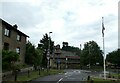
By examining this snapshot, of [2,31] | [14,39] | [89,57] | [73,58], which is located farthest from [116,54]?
[2,31]

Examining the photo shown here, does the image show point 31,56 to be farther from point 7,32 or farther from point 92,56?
A: point 92,56

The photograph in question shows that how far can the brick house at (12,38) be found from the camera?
47125 millimetres

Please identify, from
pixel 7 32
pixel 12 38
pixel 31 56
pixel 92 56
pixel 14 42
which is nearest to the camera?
pixel 7 32

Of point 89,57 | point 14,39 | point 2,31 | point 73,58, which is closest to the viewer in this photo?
point 2,31

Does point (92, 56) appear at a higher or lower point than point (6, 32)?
lower

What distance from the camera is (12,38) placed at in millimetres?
52875

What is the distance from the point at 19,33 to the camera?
57156mm

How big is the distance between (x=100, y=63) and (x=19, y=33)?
203ft

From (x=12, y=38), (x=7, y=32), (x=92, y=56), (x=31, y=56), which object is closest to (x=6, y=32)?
(x=7, y=32)

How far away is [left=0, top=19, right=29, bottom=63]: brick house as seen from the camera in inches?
1855

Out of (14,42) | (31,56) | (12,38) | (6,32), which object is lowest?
(31,56)

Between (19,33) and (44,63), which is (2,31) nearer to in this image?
(19,33)

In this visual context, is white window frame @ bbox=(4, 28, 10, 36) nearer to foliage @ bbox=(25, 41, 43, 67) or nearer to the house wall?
the house wall

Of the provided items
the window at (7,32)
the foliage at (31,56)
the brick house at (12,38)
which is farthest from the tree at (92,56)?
the window at (7,32)
